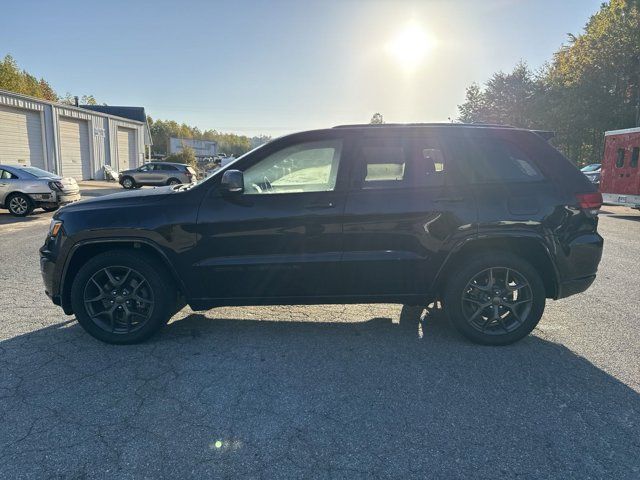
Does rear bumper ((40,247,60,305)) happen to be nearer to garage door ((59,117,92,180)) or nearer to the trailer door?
the trailer door

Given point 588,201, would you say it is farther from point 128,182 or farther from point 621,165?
point 128,182

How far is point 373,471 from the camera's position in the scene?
227cm

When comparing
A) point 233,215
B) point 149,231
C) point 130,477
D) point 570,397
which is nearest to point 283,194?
point 233,215

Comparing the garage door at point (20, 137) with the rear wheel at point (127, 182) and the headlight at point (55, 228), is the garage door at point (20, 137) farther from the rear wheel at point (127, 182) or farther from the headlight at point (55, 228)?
the headlight at point (55, 228)

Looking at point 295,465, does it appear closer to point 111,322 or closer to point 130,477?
point 130,477

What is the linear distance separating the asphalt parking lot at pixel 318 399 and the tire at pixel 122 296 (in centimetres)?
17

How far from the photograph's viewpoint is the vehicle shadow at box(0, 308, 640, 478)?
91.9 inches

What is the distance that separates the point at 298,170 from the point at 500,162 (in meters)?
1.80

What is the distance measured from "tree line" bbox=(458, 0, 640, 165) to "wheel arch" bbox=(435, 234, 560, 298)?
1078 inches

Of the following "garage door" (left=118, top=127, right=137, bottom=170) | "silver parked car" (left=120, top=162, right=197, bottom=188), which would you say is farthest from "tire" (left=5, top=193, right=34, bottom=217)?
"garage door" (left=118, top=127, right=137, bottom=170)

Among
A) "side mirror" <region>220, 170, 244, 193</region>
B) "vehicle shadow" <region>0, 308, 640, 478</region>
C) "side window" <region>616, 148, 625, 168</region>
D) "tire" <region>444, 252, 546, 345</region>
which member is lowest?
"vehicle shadow" <region>0, 308, 640, 478</region>

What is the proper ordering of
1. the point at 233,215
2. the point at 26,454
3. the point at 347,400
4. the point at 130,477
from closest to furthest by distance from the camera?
the point at 130,477, the point at 26,454, the point at 347,400, the point at 233,215

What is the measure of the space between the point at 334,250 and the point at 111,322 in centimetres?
206

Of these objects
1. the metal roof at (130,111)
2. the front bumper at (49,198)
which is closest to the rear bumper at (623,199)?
the front bumper at (49,198)
